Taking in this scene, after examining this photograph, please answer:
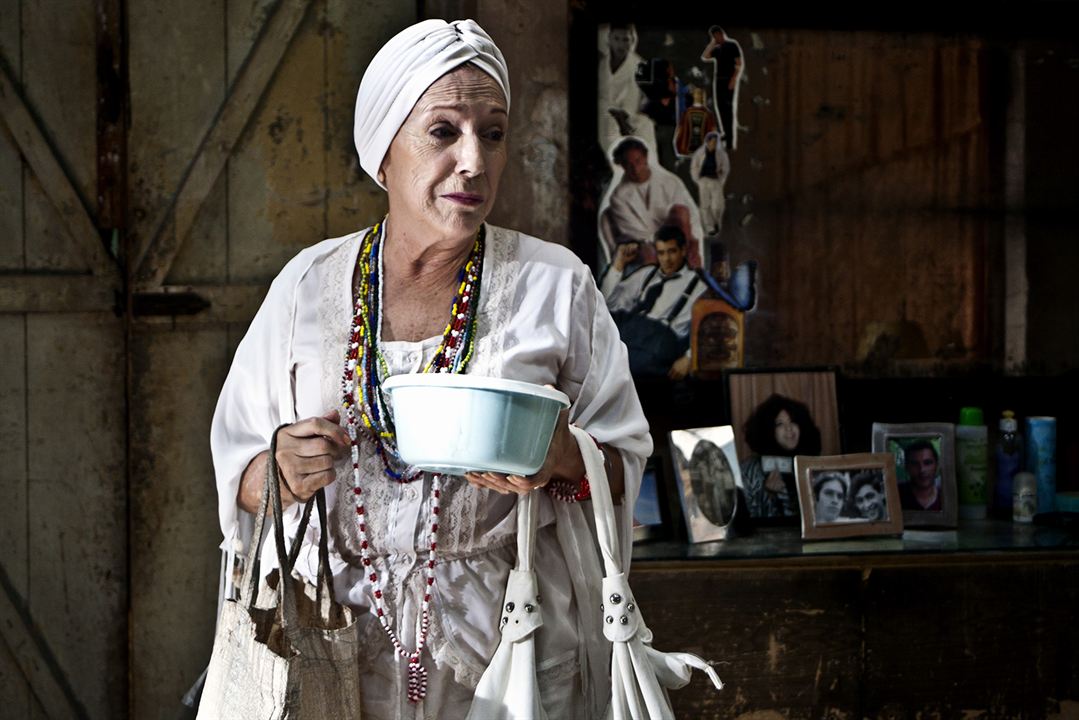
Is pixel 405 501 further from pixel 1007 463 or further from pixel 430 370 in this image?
pixel 1007 463

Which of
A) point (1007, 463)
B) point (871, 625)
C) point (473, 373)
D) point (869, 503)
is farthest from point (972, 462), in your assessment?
point (473, 373)

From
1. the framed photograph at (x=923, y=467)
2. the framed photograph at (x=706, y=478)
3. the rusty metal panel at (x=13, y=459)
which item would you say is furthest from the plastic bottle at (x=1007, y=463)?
the rusty metal panel at (x=13, y=459)

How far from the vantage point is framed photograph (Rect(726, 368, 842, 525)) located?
3.51 metres

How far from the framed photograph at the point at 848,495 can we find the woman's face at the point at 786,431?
0.12m

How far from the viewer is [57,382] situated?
Result: 11.2 feet

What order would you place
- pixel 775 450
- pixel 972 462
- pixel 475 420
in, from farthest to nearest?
pixel 972 462, pixel 775 450, pixel 475 420

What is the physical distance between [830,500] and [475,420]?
76.7 inches

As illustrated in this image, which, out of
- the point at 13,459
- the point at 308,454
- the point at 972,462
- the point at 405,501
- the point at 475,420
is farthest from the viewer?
the point at 972,462

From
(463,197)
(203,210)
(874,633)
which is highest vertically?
(203,210)

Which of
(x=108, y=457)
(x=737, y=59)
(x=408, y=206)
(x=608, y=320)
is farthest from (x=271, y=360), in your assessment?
(x=737, y=59)

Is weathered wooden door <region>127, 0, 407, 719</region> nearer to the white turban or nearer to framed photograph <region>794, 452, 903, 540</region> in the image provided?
framed photograph <region>794, 452, 903, 540</region>

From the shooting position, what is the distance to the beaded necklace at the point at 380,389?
189 centimetres

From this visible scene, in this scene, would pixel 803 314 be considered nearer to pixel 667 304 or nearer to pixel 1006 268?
pixel 667 304

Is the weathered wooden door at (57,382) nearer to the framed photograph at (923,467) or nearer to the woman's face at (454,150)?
the woman's face at (454,150)
